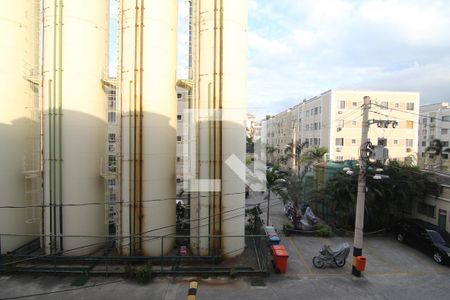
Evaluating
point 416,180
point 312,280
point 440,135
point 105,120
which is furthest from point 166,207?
point 440,135

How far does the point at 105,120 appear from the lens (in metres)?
17.1

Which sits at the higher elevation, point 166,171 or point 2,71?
point 2,71

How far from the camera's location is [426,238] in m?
16.2

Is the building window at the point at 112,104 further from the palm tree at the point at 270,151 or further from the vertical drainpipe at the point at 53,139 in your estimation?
the palm tree at the point at 270,151

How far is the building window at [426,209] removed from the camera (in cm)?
1870

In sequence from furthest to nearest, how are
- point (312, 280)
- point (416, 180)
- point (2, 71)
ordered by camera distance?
point (416, 180), point (2, 71), point (312, 280)

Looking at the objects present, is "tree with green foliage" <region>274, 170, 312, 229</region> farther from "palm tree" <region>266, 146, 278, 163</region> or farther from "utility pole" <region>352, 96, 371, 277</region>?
"palm tree" <region>266, 146, 278, 163</region>

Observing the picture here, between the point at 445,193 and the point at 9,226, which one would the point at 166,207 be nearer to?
the point at 9,226

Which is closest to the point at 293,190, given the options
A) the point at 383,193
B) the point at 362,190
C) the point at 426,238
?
the point at 383,193

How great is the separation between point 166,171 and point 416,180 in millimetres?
15155

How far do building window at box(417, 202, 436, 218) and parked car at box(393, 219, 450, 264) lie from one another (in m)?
1.55

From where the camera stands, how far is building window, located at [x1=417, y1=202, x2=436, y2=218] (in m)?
18.7

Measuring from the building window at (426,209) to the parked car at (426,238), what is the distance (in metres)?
1.55

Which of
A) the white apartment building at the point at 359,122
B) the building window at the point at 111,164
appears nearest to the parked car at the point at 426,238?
the building window at the point at 111,164
